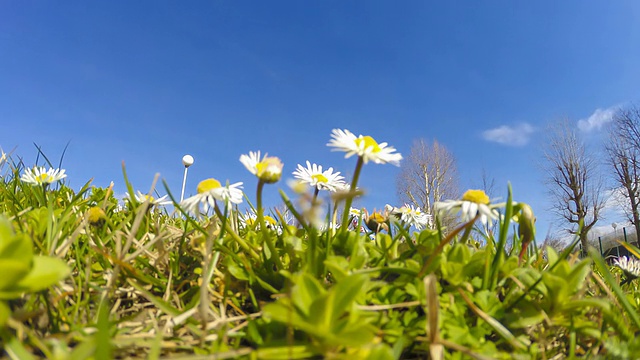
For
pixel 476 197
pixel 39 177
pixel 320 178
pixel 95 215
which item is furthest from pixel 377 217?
pixel 39 177

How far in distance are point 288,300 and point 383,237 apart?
505 millimetres

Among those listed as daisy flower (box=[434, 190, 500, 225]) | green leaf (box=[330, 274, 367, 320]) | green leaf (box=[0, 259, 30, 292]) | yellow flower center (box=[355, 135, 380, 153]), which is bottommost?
green leaf (box=[330, 274, 367, 320])

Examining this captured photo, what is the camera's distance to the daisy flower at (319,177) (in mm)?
1390

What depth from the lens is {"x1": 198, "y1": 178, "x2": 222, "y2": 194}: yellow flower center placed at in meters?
1.11

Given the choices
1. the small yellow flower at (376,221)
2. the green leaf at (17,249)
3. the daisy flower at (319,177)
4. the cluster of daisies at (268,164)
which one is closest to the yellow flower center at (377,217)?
the small yellow flower at (376,221)

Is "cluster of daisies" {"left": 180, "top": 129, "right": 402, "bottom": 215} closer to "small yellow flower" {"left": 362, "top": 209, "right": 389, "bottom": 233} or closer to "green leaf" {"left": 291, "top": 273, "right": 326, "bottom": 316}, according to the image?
"green leaf" {"left": 291, "top": 273, "right": 326, "bottom": 316}

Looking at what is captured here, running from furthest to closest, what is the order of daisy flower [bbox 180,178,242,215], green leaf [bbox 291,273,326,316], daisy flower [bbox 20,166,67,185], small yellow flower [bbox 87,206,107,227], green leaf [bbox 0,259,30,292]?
daisy flower [bbox 20,166,67,185] → small yellow flower [bbox 87,206,107,227] → daisy flower [bbox 180,178,242,215] → green leaf [bbox 291,273,326,316] → green leaf [bbox 0,259,30,292]

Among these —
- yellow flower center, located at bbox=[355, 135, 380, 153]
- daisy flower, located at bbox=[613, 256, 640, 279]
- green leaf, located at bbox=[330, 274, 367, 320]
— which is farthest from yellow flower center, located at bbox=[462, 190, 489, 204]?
daisy flower, located at bbox=[613, 256, 640, 279]

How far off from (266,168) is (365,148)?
9.8 inches

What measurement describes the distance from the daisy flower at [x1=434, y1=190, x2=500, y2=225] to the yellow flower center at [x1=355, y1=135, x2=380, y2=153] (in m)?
0.24

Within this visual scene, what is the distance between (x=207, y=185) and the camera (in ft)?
3.67

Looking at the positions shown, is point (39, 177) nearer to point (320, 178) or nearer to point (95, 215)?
point (95, 215)

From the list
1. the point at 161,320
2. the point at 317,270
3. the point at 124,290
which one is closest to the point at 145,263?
the point at 124,290

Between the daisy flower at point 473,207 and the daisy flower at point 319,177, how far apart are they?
1.52 feet
